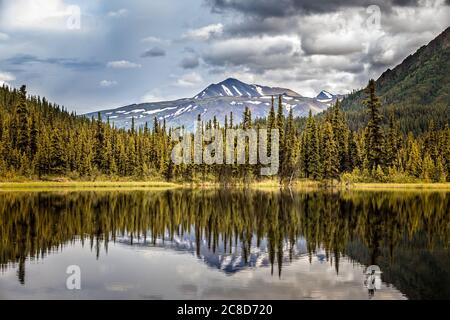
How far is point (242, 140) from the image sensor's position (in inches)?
5108

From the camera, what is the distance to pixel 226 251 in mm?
29953

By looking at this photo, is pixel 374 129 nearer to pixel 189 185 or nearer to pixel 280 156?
pixel 280 156

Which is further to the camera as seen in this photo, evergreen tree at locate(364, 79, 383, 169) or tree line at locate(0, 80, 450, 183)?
tree line at locate(0, 80, 450, 183)

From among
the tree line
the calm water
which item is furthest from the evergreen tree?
the calm water

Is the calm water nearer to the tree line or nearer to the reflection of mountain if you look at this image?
the reflection of mountain

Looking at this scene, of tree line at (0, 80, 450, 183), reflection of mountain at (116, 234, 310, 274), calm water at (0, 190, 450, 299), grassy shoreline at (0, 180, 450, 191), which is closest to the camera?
calm water at (0, 190, 450, 299)

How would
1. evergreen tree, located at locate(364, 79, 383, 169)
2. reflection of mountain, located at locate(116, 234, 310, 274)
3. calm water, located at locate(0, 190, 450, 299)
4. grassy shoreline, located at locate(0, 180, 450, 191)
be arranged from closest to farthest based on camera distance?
1. calm water, located at locate(0, 190, 450, 299)
2. reflection of mountain, located at locate(116, 234, 310, 274)
3. grassy shoreline, located at locate(0, 180, 450, 191)
4. evergreen tree, located at locate(364, 79, 383, 169)

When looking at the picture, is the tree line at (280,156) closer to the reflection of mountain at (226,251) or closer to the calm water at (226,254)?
the calm water at (226,254)

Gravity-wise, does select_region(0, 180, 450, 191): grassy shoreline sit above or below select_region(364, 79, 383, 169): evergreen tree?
below

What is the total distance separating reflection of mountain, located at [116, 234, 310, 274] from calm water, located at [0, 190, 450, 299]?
0.20ft

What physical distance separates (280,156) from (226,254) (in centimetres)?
9540

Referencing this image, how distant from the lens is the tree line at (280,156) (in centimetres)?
11319

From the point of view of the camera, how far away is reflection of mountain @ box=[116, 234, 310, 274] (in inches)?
1021
